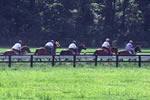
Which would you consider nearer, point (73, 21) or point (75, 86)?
point (75, 86)

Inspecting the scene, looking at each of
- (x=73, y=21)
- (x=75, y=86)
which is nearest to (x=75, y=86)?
(x=75, y=86)

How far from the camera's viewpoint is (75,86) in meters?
17.9

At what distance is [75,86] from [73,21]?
58155 mm

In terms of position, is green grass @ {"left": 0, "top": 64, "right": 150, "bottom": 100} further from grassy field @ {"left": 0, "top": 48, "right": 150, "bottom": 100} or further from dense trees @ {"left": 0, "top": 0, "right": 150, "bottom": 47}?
dense trees @ {"left": 0, "top": 0, "right": 150, "bottom": 47}

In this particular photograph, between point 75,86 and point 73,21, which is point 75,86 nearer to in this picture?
point 75,86

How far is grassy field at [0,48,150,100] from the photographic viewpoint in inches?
599

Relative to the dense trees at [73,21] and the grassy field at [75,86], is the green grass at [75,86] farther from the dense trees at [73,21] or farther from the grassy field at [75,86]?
the dense trees at [73,21]

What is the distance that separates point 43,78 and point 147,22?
56451 millimetres

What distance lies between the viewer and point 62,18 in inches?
2945

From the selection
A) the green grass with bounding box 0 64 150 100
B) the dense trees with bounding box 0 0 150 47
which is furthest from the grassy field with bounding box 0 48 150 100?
the dense trees with bounding box 0 0 150 47

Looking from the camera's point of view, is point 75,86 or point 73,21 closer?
A: point 75,86

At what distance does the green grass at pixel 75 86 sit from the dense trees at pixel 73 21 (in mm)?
49434

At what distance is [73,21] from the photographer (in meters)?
75.7

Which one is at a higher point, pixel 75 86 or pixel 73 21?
pixel 73 21
